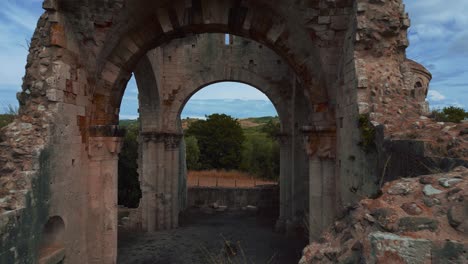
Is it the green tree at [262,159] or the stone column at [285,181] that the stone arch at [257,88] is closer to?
the stone column at [285,181]

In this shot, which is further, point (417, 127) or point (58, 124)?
point (58, 124)

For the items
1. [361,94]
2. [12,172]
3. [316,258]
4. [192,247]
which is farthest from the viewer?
[192,247]

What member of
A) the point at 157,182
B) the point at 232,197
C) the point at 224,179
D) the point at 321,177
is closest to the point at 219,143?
the point at 224,179

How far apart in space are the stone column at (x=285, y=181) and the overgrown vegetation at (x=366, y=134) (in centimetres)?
696

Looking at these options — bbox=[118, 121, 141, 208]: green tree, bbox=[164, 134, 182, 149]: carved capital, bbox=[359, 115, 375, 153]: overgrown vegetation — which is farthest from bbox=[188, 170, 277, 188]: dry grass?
bbox=[359, 115, 375, 153]: overgrown vegetation

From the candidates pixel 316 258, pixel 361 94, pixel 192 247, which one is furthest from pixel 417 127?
pixel 192 247

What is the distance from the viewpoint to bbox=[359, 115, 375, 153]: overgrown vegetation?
4219 millimetres

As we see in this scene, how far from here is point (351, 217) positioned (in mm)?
2391

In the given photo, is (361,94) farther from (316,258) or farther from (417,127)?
(316,258)

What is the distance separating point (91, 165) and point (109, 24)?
2.31 meters

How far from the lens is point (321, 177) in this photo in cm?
594

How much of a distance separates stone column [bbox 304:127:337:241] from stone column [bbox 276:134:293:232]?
5.30 m

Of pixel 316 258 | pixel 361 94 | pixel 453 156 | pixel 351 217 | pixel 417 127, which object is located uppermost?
pixel 361 94

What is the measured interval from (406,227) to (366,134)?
2.50 metres
